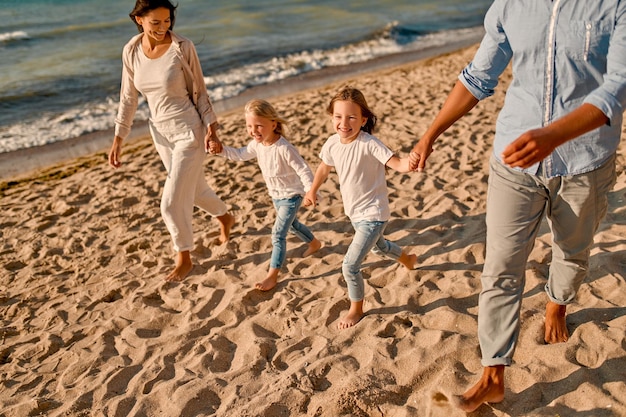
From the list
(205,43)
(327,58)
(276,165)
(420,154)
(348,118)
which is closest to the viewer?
(420,154)

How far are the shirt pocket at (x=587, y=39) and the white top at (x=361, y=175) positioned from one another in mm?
1456

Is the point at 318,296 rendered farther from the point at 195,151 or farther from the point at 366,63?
the point at 366,63

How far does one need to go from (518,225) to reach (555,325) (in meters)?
0.98

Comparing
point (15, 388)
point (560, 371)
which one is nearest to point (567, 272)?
point (560, 371)

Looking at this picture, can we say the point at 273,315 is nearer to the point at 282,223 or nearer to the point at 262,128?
the point at 282,223

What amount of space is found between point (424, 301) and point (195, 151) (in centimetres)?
206

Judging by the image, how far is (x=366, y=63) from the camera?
14.4 m

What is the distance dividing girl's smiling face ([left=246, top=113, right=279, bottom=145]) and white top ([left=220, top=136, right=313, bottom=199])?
0.04 meters

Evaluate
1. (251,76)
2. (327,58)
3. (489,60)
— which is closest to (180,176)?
(489,60)

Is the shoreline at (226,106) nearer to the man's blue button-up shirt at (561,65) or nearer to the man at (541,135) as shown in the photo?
the man at (541,135)

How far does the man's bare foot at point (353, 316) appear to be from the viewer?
157 inches

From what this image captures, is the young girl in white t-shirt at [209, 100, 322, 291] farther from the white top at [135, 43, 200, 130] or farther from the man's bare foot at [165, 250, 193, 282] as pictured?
the man's bare foot at [165, 250, 193, 282]

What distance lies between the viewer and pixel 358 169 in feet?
12.5

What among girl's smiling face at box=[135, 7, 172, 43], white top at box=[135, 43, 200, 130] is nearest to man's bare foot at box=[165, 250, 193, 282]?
white top at box=[135, 43, 200, 130]
